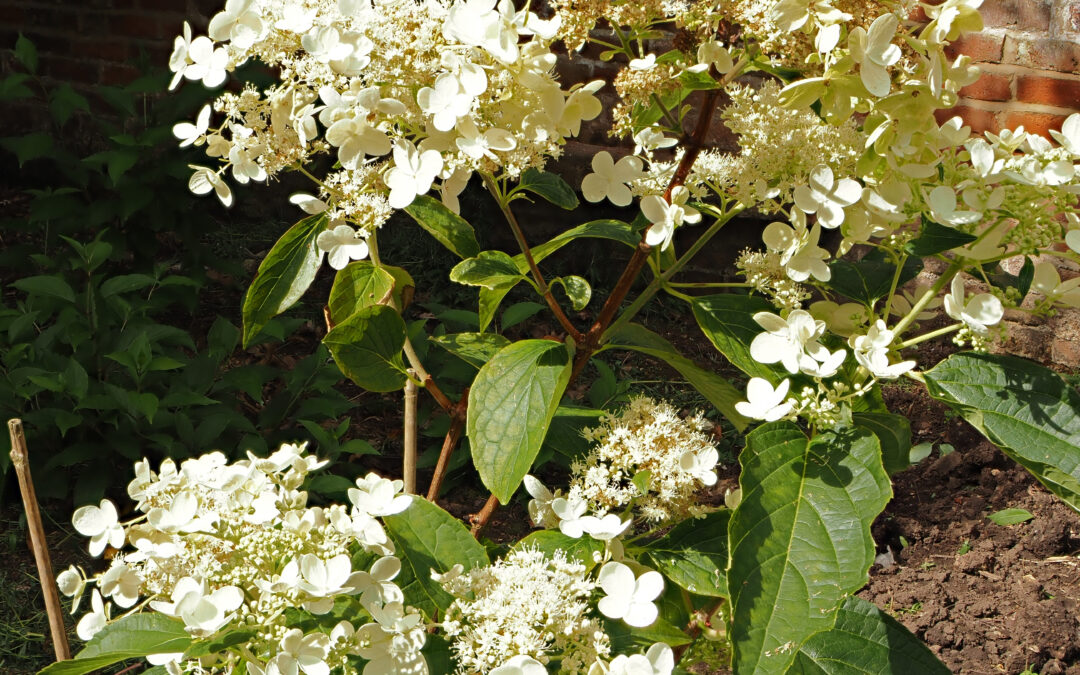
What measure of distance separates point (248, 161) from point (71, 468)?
168 centimetres

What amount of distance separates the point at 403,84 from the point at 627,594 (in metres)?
0.41

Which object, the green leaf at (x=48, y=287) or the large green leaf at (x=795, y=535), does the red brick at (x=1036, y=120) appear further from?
the green leaf at (x=48, y=287)

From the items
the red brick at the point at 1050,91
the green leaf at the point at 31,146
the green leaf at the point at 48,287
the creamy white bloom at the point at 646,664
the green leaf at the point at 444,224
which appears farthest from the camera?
the green leaf at the point at 31,146

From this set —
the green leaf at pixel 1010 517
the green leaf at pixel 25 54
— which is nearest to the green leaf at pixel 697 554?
the green leaf at pixel 1010 517

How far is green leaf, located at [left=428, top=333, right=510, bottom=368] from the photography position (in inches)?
39.7

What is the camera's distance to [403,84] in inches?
27.6

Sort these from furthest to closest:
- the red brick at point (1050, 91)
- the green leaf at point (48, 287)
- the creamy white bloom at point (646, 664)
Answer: the red brick at point (1050, 91) < the green leaf at point (48, 287) < the creamy white bloom at point (646, 664)

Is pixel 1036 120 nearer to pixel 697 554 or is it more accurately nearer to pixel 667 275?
pixel 667 275

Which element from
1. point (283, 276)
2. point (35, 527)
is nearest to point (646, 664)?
point (283, 276)

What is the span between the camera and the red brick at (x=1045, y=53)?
2557 millimetres

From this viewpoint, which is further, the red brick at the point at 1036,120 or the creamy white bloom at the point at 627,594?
the red brick at the point at 1036,120

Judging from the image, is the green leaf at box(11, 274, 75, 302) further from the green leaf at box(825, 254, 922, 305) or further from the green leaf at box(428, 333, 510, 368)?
the green leaf at box(825, 254, 922, 305)

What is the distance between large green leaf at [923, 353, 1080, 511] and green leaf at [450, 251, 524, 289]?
1.29 feet

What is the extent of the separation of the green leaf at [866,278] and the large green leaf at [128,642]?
661 mm
